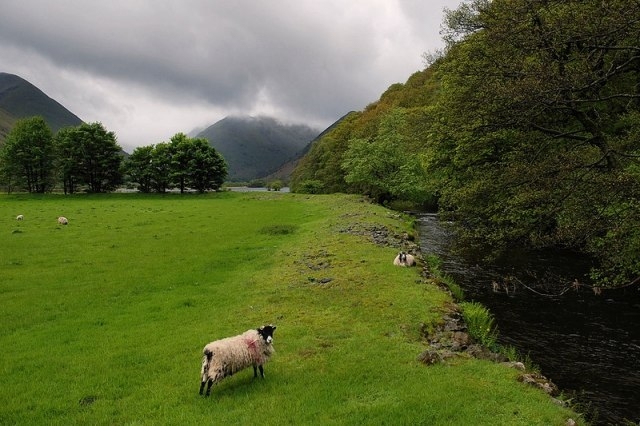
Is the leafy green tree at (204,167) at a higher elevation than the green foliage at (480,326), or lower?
higher

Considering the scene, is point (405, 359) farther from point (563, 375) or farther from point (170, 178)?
point (170, 178)

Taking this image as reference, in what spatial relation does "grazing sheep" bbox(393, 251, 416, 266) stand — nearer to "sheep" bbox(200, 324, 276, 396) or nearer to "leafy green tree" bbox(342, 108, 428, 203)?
"sheep" bbox(200, 324, 276, 396)

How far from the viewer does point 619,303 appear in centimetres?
2130

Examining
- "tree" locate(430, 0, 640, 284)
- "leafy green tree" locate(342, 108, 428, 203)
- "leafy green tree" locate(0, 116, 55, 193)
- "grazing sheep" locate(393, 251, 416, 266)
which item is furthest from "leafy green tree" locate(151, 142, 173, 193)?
"tree" locate(430, 0, 640, 284)

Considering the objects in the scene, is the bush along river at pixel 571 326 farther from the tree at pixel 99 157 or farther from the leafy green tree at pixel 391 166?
the tree at pixel 99 157

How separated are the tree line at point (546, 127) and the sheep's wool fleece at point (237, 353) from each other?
10.5 meters

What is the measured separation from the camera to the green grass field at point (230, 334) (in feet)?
32.9

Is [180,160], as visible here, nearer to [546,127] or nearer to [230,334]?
[546,127]

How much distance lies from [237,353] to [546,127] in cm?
2389

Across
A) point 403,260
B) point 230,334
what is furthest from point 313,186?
point 230,334

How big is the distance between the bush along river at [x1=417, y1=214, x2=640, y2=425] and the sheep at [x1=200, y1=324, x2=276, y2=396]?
30.1ft

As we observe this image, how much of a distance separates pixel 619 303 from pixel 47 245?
128 feet

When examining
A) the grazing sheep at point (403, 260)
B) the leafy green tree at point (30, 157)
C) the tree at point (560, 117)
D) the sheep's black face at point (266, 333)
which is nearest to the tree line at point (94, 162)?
the leafy green tree at point (30, 157)

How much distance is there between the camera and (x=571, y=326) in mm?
18469
